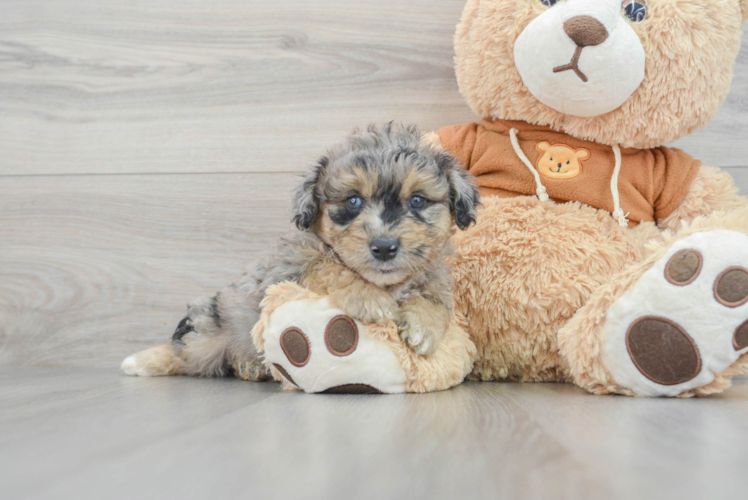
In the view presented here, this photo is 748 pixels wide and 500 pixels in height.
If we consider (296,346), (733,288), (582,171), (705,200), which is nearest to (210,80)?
(296,346)

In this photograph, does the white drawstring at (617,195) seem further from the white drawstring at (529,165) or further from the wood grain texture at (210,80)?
the wood grain texture at (210,80)

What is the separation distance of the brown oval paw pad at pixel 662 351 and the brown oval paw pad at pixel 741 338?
0.08 meters

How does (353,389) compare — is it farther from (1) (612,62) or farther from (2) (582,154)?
(1) (612,62)

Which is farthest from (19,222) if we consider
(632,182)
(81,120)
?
(632,182)

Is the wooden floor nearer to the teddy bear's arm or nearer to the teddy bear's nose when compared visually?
the teddy bear's arm

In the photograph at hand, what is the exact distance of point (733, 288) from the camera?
1.25 metres

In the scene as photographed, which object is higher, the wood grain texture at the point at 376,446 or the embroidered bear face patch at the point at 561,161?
the embroidered bear face patch at the point at 561,161

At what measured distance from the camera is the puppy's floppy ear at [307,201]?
150cm

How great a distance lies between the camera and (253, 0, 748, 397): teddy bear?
1313 millimetres

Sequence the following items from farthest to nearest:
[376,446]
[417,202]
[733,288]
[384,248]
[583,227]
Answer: [583,227] → [417,202] → [384,248] → [733,288] → [376,446]

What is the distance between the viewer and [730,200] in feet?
5.60

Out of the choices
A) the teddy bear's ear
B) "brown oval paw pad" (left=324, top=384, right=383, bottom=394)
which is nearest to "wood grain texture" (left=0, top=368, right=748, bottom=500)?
"brown oval paw pad" (left=324, top=384, right=383, bottom=394)

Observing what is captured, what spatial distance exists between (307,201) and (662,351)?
0.91 meters

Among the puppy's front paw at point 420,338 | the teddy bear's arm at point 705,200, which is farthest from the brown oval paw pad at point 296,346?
the teddy bear's arm at point 705,200
